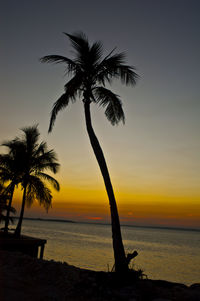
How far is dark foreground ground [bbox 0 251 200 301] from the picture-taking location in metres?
7.21

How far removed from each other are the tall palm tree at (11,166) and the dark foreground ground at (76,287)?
12.1m

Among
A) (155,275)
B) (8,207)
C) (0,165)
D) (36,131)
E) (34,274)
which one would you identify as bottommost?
(155,275)

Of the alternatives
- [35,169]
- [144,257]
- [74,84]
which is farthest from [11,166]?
[144,257]

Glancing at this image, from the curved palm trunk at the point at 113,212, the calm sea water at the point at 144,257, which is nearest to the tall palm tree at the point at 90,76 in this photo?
the curved palm trunk at the point at 113,212

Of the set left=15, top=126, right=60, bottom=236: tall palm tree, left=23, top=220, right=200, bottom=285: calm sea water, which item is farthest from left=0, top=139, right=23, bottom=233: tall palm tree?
left=23, top=220, right=200, bottom=285: calm sea water

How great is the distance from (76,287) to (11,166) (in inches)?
595

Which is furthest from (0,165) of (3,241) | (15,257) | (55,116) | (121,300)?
(121,300)

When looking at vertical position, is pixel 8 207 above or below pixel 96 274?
above

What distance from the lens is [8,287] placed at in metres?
7.73

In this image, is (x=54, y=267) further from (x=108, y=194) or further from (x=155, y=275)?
(x=155, y=275)

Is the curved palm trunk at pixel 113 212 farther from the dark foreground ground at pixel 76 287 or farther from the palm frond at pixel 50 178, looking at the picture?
the palm frond at pixel 50 178

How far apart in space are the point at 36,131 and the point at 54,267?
589 inches

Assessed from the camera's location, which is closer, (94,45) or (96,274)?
(96,274)

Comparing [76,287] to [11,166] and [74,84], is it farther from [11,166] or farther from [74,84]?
[11,166]
